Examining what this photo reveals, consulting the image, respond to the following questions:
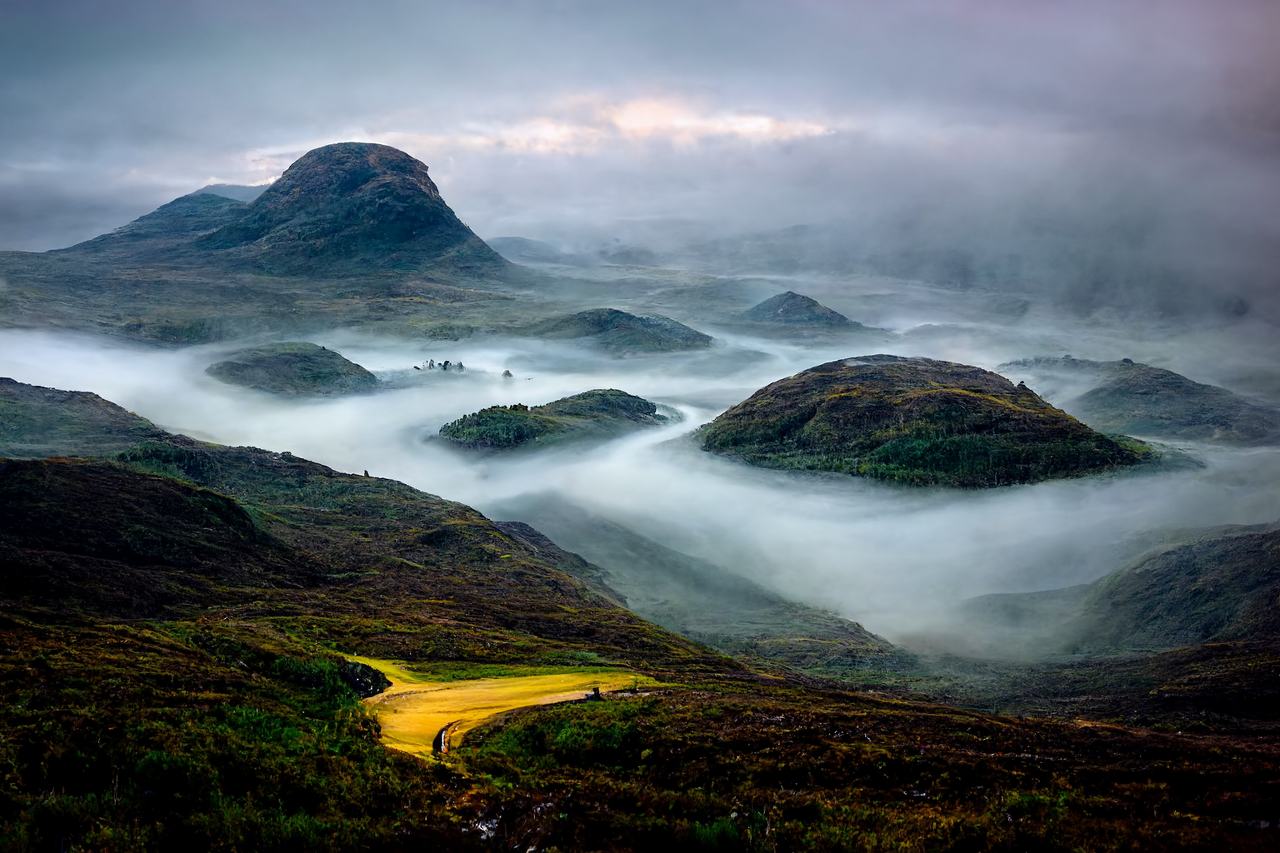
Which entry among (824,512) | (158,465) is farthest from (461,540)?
(824,512)

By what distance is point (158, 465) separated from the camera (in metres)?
72.8

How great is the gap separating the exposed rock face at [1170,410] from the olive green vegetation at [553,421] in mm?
79423

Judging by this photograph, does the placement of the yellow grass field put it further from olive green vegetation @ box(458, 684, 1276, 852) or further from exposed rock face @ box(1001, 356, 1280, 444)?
exposed rock face @ box(1001, 356, 1280, 444)

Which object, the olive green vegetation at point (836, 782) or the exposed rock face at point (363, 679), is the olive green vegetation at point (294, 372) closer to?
the exposed rock face at point (363, 679)

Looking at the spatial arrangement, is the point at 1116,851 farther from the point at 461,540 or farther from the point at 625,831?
the point at 461,540

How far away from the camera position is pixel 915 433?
106062 millimetres

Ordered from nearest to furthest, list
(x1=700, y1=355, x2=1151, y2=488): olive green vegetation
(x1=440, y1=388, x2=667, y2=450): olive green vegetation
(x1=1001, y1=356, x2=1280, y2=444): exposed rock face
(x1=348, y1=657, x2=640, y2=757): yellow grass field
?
1. (x1=348, y1=657, x2=640, y2=757): yellow grass field
2. (x1=700, y1=355, x2=1151, y2=488): olive green vegetation
3. (x1=440, y1=388, x2=667, y2=450): olive green vegetation
4. (x1=1001, y1=356, x2=1280, y2=444): exposed rock face

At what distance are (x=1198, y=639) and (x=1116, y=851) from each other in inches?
1810

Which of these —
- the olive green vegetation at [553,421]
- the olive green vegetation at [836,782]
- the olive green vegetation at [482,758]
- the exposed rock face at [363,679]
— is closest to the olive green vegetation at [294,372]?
the olive green vegetation at [553,421]

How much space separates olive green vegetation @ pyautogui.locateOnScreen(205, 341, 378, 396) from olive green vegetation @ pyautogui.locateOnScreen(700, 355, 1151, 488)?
255ft

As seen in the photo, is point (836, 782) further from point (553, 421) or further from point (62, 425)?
point (553, 421)

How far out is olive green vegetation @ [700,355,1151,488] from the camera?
3915 inches

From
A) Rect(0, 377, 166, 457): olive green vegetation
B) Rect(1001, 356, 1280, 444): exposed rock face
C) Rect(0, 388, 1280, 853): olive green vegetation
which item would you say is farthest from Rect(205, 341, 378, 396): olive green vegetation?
Rect(1001, 356, 1280, 444): exposed rock face

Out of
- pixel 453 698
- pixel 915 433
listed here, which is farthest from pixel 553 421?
pixel 453 698
